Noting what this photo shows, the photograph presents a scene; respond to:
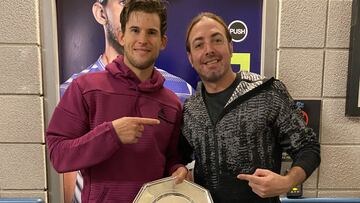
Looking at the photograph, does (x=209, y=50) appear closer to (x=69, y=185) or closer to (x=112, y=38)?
(x=112, y=38)

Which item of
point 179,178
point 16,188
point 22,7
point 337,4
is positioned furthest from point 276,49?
point 16,188

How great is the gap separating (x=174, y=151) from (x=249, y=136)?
37cm

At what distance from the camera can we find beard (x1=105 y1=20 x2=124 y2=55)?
1.75 m

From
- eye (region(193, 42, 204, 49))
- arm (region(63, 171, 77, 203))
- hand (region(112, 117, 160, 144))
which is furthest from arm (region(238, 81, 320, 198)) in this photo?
arm (region(63, 171, 77, 203))

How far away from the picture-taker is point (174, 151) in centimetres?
144

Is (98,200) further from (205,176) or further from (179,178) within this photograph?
(205,176)

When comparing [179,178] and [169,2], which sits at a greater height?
[169,2]

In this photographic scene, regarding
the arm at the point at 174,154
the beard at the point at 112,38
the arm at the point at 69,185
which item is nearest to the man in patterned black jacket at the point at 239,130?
the arm at the point at 174,154

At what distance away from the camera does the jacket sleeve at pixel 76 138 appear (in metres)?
1.13

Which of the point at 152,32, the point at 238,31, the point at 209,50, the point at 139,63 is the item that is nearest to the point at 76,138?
the point at 139,63

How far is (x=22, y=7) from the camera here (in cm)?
168

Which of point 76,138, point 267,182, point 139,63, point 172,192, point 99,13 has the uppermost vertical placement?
point 99,13

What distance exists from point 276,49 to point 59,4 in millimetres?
1173

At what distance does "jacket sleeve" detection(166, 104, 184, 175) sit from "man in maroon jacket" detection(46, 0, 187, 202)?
2.6 inches
